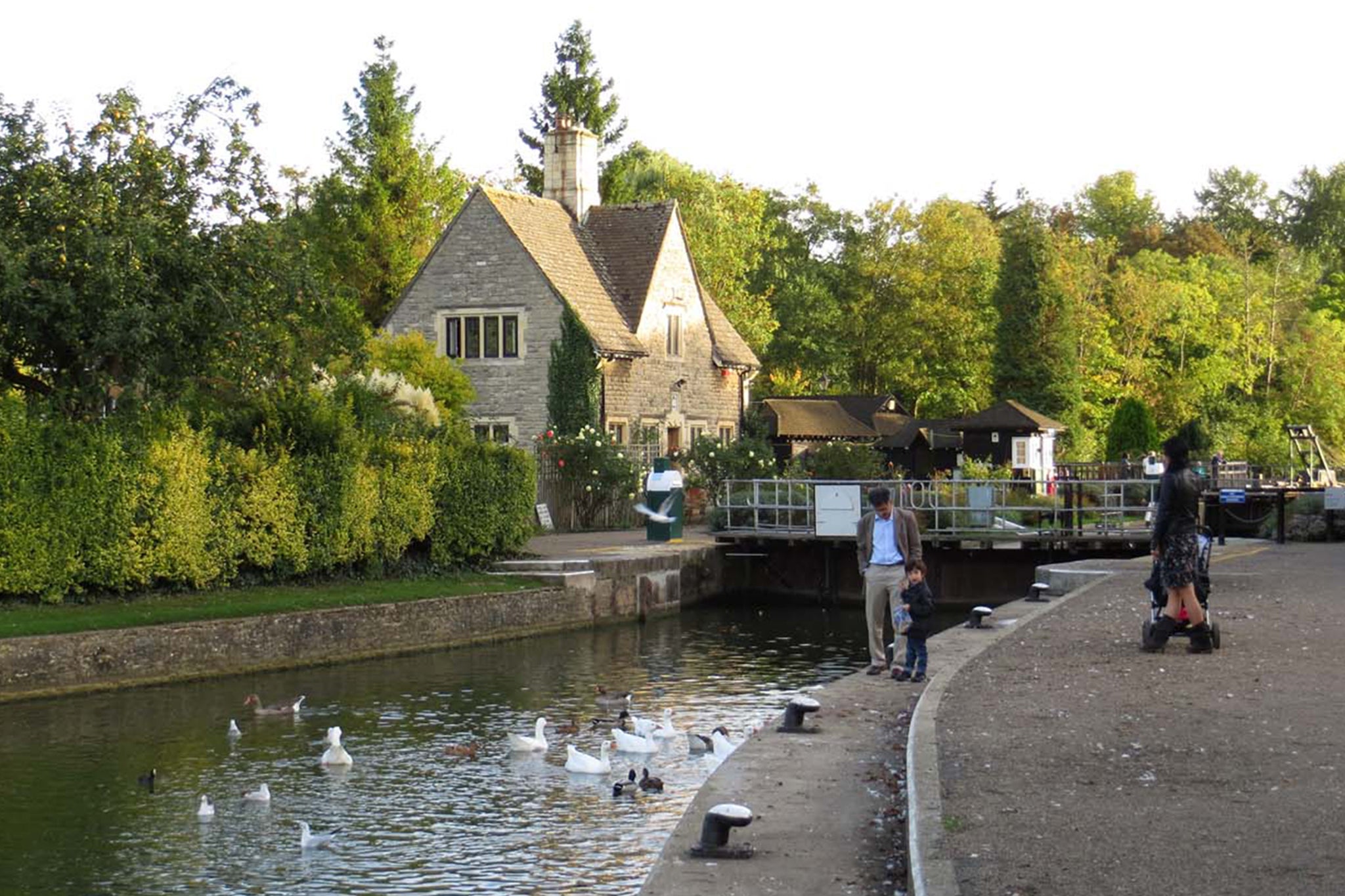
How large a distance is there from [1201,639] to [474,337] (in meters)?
33.5

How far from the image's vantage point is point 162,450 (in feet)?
84.2

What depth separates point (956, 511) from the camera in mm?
38188

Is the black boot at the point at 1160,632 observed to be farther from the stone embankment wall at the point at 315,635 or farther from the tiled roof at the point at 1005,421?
the tiled roof at the point at 1005,421

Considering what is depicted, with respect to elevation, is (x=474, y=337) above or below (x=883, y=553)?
above

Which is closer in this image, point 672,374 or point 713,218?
point 672,374

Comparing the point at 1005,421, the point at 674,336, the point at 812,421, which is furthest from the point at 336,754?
the point at 812,421

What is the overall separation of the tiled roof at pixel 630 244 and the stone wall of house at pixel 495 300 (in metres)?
3.45

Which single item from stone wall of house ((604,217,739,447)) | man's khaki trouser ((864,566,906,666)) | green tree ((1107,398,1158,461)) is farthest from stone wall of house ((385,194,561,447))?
man's khaki trouser ((864,566,906,666))

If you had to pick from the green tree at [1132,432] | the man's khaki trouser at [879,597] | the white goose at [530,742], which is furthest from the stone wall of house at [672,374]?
the white goose at [530,742]

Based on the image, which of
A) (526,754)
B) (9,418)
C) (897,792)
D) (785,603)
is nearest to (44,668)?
(9,418)

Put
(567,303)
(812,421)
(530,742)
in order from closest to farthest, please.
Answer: (530,742) < (567,303) < (812,421)

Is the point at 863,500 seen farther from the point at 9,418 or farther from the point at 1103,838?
the point at 1103,838

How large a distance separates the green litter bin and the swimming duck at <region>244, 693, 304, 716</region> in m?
17.9

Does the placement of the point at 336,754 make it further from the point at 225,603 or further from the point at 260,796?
the point at 225,603
